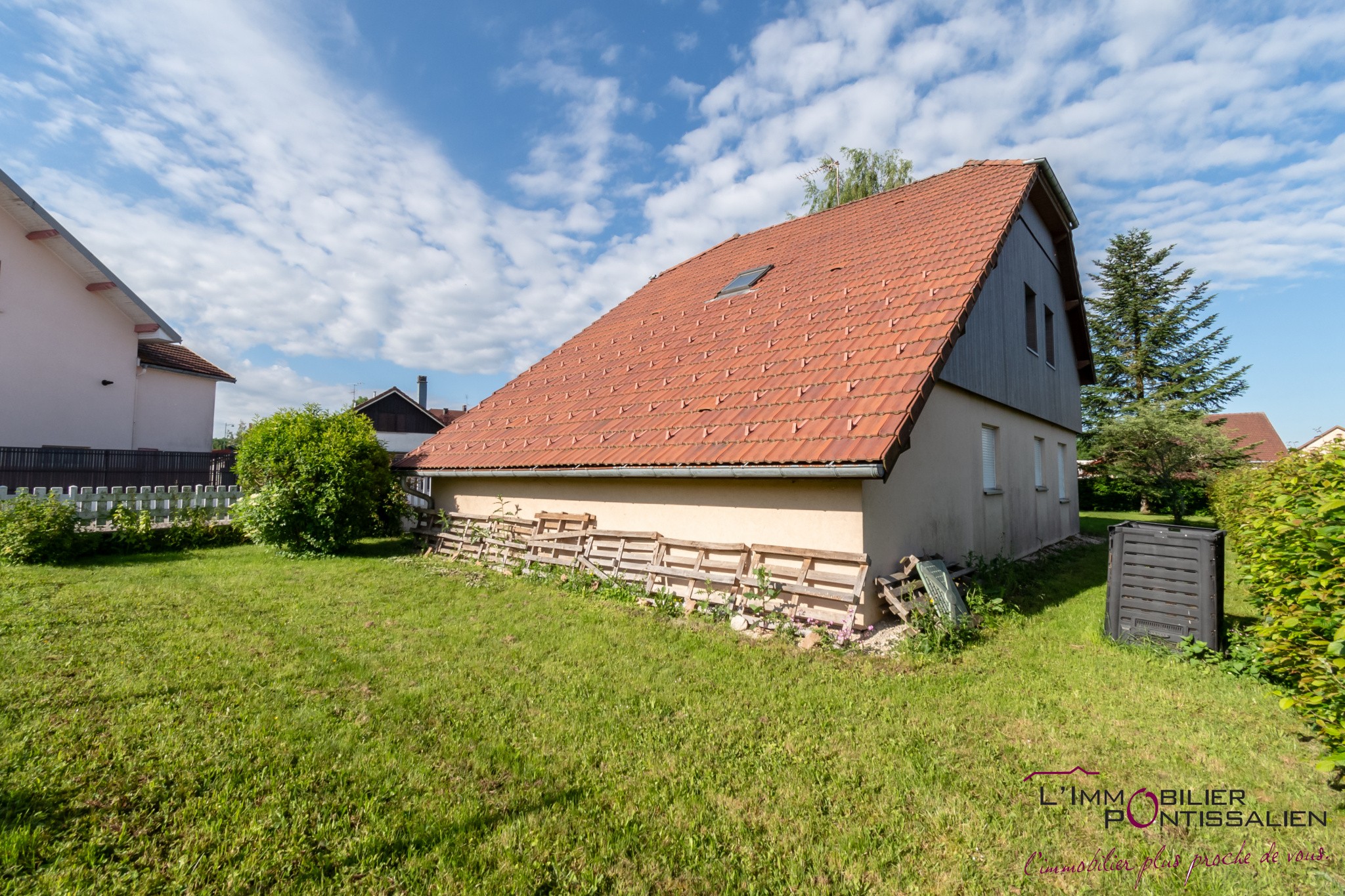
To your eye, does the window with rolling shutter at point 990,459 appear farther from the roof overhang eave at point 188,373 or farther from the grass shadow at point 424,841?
the roof overhang eave at point 188,373

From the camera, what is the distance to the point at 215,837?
110 inches

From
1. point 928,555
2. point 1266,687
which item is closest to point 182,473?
point 928,555

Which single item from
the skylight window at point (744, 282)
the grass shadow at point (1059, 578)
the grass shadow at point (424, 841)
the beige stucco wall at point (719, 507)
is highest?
the skylight window at point (744, 282)

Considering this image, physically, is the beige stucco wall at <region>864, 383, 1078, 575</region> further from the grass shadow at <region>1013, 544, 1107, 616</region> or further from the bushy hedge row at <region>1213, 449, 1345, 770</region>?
the bushy hedge row at <region>1213, 449, 1345, 770</region>

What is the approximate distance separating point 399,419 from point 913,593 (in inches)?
1511

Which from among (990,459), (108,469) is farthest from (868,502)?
(108,469)

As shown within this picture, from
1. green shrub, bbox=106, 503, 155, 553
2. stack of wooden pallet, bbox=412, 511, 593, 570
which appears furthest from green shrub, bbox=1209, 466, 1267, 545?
green shrub, bbox=106, 503, 155, 553

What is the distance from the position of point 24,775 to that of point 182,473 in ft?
50.3

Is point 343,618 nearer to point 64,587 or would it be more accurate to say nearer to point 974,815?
point 64,587

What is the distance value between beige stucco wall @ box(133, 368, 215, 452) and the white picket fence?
7.08m

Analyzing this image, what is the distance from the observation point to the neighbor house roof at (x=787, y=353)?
267 inches

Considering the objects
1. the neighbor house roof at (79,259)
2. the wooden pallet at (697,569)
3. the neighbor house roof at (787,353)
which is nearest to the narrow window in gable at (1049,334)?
the neighbor house roof at (787,353)

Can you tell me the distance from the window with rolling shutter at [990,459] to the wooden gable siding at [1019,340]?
0.57 metres

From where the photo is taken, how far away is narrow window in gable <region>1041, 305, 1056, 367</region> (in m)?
13.1
